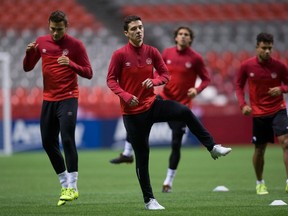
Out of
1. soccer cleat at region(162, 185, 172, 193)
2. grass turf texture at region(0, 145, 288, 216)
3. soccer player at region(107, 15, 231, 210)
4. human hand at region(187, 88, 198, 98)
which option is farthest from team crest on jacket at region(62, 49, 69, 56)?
soccer cleat at region(162, 185, 172, 193)

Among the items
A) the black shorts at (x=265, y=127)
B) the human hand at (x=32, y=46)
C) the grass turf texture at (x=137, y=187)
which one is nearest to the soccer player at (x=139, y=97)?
the grass turf texture at (x=137, y=187)

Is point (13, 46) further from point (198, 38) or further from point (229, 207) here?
point (229, 207)

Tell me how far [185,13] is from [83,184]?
18.0 metres

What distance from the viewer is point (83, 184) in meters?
13.9

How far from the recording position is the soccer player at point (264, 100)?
11320 mm

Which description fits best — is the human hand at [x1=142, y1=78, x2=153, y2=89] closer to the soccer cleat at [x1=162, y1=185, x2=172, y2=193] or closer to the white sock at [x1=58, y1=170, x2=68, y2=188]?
the white sock at [x1=58, y1=170, x2=68, y2=188]

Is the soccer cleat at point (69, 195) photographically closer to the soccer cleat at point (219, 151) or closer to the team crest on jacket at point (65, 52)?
the team crest on jacket at point (65, 52)

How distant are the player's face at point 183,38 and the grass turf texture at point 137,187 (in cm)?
253

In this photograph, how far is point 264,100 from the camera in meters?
11.5

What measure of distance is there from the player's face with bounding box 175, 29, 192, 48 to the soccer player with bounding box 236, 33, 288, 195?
54.2 inches

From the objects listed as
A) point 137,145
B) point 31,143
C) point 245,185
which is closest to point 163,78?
point 137,145

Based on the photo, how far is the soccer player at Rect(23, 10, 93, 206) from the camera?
9.84 meters

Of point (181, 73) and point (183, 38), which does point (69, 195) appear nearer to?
point (181, 73)

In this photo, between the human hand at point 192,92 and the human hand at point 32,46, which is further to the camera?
the human hand at point 192,92
